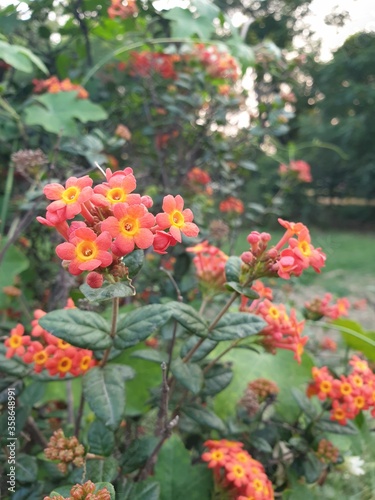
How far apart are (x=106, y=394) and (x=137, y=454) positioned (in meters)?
0.15

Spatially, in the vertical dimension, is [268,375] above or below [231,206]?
below

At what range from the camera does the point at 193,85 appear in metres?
1.41

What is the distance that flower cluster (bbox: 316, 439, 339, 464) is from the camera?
85 centimetres

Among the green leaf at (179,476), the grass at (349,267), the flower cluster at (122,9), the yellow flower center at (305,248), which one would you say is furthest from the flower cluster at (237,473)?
the grass at (349,267)

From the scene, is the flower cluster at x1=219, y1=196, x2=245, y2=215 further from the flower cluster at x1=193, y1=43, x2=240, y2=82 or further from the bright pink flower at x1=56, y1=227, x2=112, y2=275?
the bright pink flower at x1=56, y1=227, x2=112, y2=275

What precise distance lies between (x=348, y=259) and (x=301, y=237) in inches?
225

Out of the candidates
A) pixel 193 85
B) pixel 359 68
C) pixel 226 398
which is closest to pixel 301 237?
pixel 226 398

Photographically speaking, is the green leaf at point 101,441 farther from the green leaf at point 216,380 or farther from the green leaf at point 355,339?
the green leaf at point 355,339

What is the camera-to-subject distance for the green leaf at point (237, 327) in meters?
0.68

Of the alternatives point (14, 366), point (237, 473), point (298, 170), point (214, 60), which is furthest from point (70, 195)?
point (298, 170)

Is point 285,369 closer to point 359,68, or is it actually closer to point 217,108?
point 217,108

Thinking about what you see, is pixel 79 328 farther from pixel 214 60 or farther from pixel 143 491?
pixel 214 60

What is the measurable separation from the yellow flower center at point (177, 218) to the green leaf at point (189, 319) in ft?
0.49

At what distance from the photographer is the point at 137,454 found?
731 mm
